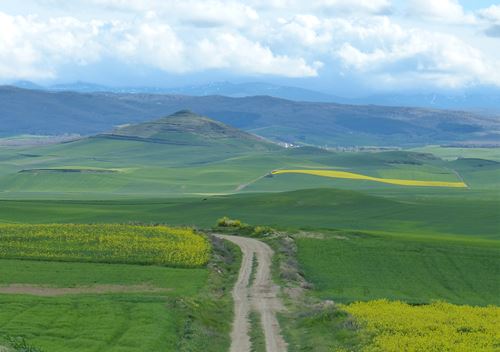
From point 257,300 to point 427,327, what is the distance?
1441 centimetres

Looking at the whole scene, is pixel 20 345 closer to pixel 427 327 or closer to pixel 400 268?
pixel 427 327

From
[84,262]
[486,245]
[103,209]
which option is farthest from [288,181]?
[84,262]

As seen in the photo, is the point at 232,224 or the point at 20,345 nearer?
the point at 20,345

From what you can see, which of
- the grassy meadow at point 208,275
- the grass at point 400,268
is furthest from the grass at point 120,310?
the grass at point 400,268

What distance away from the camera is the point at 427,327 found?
117 ft

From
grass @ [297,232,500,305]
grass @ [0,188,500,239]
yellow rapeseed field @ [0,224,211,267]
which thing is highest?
yellow rapeseed field @ [0,224,211,267]

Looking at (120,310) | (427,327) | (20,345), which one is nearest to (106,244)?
(120,310)

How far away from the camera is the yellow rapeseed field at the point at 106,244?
5981 centimetres

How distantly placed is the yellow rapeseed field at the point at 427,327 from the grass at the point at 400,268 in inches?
251

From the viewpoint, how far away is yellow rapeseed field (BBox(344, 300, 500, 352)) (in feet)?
102

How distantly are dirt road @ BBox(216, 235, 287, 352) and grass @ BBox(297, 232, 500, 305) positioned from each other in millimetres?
3294

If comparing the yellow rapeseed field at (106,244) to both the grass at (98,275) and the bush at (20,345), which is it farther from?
the bush at (20,345)

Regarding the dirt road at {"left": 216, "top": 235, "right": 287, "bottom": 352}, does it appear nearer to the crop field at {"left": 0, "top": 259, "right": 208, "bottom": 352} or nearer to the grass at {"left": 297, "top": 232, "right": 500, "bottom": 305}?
the crop field at {"left": 0, "top": 259, "right": 208, "bottom": 352}

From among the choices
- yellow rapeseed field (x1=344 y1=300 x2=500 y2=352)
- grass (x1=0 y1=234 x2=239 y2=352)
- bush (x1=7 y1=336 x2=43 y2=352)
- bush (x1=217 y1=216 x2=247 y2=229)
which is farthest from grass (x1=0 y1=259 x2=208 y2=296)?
bush (x1=217 y1=216 x2=247 y2=229)
